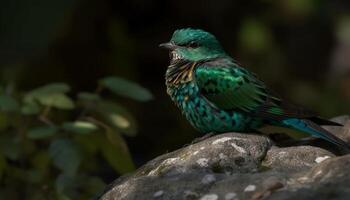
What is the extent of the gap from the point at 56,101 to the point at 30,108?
160 millimetres

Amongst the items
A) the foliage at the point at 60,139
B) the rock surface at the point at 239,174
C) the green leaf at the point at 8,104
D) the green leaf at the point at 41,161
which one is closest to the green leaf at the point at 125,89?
the foliage at the point at 60,139

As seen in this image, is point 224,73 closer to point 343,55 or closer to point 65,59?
point 65,59

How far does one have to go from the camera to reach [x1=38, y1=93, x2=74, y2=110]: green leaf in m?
5.64

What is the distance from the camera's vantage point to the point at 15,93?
19.6 feet

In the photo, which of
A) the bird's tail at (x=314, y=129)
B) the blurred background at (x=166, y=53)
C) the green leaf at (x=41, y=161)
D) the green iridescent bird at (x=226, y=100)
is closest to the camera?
the bird's tail at (x=314, y=129)

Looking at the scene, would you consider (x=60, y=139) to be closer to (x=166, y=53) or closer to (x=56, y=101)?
(x=56, y=101)

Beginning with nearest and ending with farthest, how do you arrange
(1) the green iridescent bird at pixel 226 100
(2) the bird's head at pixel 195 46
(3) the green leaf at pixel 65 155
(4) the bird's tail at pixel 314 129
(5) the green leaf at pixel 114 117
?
(4) the bird's tail at pixel 314 129
(1) the green iridescent bird at pixel 226 100
(3) the green leaf at pixel 65 155
(2) the bird's head at pixel 195 46
(5) the green leaf at pixel 114 117

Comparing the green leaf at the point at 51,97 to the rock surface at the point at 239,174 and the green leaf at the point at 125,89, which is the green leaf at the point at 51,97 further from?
the rock surface at the point at 239,174

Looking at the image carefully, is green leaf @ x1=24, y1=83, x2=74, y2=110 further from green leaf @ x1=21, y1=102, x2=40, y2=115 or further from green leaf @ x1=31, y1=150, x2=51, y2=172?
green leaf @ x1=31, y1=150, x2=51, y2=172

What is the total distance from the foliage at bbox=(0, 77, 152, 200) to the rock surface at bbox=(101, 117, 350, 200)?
0.97 metres

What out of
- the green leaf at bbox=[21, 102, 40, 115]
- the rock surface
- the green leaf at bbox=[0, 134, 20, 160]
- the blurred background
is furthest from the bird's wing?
the blurred background

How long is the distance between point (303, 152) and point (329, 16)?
591 cm

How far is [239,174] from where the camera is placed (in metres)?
4.09

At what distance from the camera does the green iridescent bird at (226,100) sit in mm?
5156
